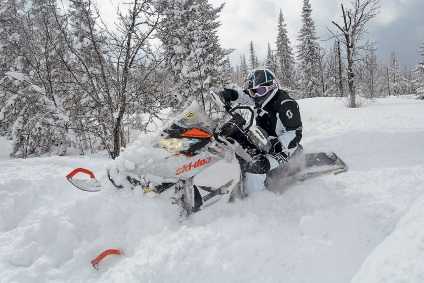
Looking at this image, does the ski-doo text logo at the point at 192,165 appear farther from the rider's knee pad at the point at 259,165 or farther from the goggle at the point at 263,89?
the goggle at the point at 263,89

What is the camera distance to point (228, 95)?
4.99m

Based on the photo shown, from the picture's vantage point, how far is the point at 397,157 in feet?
20.6

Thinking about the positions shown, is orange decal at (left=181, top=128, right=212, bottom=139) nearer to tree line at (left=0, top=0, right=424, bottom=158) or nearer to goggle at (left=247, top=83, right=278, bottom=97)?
goggle at (left=247, top=83, right=278, bottom=97)

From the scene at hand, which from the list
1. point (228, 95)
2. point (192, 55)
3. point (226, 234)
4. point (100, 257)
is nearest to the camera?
point (100, 257)

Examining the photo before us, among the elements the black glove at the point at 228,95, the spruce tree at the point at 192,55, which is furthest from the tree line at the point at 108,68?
the black glove at the point at 228,95

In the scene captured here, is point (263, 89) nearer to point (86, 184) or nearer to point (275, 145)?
point (275, 145)

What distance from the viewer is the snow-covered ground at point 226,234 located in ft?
9.07

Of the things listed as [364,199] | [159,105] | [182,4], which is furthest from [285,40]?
[364,199]

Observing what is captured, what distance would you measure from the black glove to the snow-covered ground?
5.53ft

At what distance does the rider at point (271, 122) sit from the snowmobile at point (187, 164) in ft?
0.89

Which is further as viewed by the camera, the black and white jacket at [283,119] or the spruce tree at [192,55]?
the spruce tree at [192,55]

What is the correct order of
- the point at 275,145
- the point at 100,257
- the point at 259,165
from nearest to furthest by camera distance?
the point at 100,257 < the point at 259,165 < the point at 275,145

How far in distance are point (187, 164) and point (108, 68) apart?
23.3ft

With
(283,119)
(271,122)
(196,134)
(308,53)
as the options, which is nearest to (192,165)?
(196,134)
